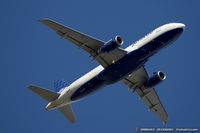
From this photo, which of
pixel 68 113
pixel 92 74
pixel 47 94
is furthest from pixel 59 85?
pixel 92 74

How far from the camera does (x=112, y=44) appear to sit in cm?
4341

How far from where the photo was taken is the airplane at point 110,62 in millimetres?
43719

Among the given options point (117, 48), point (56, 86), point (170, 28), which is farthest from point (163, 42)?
point (56, 86)

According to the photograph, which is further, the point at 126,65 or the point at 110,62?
the point at 110,62

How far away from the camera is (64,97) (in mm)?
49531

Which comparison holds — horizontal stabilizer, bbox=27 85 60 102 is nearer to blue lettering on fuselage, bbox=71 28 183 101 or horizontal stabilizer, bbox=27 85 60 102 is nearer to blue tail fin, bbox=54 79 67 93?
blue tail fin, bbox=54 79 67 93

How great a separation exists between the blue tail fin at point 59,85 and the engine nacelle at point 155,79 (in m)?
12.2

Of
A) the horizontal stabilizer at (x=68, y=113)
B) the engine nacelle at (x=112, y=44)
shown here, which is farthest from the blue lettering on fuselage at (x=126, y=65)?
the horizontal stabilizer at (x=68, y=113)

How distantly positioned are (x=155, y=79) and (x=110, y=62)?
7.65 metres

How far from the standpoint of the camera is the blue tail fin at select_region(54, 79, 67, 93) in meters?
52.6

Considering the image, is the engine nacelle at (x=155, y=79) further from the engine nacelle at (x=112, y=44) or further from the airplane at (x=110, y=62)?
the engine nacelle at (x=112, y=44)

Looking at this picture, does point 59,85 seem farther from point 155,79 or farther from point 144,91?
point 155,79

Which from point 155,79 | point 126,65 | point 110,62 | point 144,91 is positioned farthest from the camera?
point 144,91

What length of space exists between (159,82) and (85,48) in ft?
39.1
